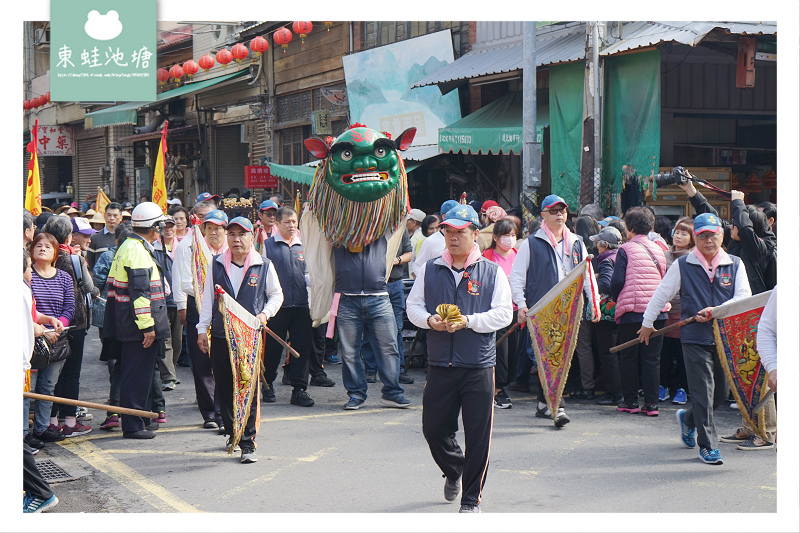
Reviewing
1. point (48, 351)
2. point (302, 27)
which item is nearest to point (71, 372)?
point (48, 351)

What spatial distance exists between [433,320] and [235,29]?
19.6m

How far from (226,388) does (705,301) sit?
3.53 metres

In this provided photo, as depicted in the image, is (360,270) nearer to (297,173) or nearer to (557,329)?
(557,329)

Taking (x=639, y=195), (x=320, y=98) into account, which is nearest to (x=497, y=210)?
(x=639, y=195)

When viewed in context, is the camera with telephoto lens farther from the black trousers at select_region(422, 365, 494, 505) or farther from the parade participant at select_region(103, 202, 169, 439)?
the parade participant at select_region(103, 202, 169, 439)

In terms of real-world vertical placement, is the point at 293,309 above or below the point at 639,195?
below

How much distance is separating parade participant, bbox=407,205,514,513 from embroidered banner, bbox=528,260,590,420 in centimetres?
202

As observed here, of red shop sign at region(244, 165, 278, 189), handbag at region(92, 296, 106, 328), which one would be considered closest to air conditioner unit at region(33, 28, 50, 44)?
red shop sign at region(244, 165, 278, 189)

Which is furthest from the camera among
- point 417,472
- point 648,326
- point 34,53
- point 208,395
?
point 34,53

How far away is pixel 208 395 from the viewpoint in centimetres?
777

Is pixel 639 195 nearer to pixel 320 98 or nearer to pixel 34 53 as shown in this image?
pixel 320 98

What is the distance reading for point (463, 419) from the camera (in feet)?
18.0

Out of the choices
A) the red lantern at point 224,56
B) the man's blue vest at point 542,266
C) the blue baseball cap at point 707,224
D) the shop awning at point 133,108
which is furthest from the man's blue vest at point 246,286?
the shop awning at point 133,108

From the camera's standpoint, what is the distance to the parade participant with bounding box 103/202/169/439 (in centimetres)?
724
